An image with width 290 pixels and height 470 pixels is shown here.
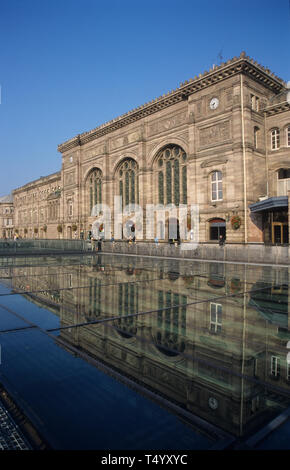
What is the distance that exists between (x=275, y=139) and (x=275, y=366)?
31.8 metres

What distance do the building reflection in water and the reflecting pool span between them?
17 mm

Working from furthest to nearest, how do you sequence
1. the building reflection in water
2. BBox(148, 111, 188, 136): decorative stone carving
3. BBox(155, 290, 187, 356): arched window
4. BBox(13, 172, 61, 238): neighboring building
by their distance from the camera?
1. BBox(13, 172, 61, 238): neighboring building
2. BBox(148, 111, 188, 136): decorative stone carving
3. BBox(155, 290, 187, 356): arched window
4. the building reflection in water

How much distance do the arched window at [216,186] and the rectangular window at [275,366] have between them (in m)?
28.5

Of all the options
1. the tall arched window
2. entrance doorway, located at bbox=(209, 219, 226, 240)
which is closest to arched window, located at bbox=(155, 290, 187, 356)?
entrance doorway, located at bbox=(209, 219, 226, 240)

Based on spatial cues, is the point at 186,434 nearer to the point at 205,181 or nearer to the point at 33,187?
the point at 205,181

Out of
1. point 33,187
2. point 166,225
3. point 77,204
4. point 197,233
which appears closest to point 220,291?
point 197,233

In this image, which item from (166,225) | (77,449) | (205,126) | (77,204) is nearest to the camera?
(77,449)

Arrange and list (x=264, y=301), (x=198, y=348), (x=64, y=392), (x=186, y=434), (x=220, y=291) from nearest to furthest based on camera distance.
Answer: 1. (x=186, y=434)
2. (x=64, y=392)
3. (x=198, y=348)
4. (x=264, y=301)
5. (x=220, y=291)

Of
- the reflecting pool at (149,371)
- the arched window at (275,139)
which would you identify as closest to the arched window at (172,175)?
the arched window at (275,139)

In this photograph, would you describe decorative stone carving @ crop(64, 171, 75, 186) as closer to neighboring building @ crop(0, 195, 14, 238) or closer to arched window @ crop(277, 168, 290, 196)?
arched window @ crop(277, 168, 290, 196)

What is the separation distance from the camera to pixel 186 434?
2516mm

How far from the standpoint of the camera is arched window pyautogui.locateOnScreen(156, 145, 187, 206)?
3728cm
